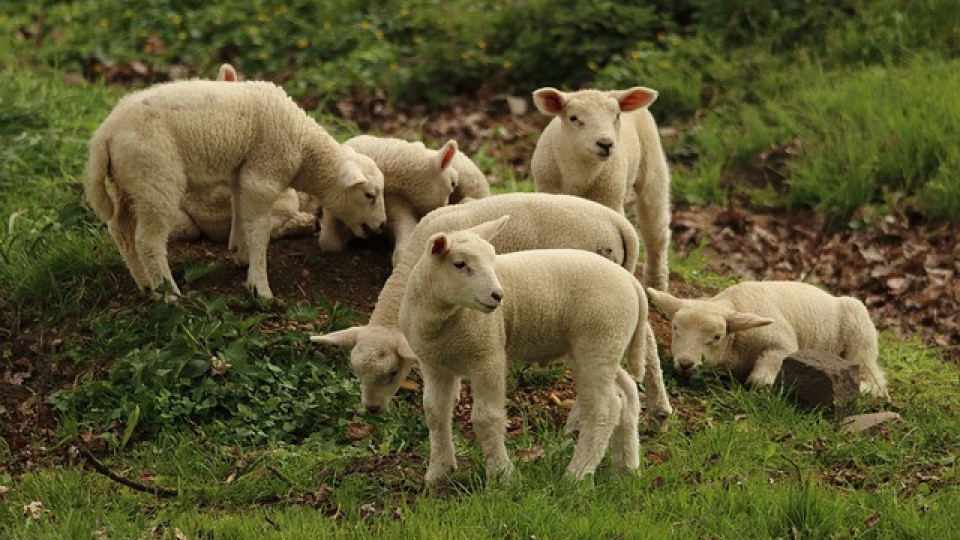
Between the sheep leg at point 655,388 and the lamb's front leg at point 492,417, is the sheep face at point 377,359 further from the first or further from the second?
the sheep leg at point 655,388

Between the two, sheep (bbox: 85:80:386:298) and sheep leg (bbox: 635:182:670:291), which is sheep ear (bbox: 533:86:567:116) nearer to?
sheep (bbox: 85:80:386:298)

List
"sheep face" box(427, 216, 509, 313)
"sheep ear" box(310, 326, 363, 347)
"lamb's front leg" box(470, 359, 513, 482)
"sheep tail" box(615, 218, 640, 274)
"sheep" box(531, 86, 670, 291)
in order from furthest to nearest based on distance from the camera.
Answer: "sheep" box(531, 86, 670, 291) → "sheep tail" box(615, 218, 640, 274) → "sheep ear" box(310, 326, 363, 347) → "lamb's front leg" box(470, 359, 513, 482) → "sheep face" box(427, 216, 509, 313)

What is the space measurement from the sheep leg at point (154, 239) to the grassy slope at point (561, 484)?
643 millimetres

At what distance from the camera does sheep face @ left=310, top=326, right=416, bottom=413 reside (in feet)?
23.4

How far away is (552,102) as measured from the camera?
8648 millimetres

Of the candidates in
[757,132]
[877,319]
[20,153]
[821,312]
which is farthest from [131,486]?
[757,132]

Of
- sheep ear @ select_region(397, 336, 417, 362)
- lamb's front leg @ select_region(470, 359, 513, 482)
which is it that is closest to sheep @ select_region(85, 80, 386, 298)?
sheep ear @ select_region(397, 336, 417, 362)

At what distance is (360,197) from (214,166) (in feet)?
2.82

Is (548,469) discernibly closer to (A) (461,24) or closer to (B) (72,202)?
(B) (72,202)

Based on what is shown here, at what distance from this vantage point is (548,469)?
7.03m

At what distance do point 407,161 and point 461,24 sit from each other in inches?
263

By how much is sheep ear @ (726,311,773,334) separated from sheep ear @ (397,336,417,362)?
7.01 feet

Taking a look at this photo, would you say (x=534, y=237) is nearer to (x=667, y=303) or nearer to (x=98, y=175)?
(x=667, y=303)

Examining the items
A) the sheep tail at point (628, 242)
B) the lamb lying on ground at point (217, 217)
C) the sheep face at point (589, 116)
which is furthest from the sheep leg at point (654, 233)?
the lamb lying on ground at point (217, 217)
